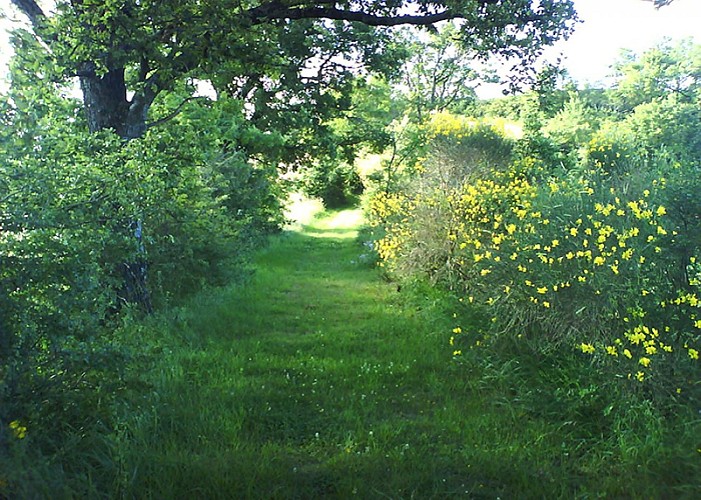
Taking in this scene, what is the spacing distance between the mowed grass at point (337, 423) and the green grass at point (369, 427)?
0.05ft

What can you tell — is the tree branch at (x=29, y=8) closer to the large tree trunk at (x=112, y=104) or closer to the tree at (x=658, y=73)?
the large tree trunk at (x=112, y=104)

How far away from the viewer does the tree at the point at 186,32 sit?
22.8ft

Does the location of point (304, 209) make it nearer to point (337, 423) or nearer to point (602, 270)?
point (602, 270)

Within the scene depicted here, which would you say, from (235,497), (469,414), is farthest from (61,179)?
(469,414)

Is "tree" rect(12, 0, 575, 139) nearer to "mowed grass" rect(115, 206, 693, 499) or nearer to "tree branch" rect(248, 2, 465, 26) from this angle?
"tree branch" rect(248, 2, 465, 26)

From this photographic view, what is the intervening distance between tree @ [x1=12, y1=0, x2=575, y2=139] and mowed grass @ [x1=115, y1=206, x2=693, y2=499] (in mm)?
3356

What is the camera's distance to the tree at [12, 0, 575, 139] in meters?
6.95

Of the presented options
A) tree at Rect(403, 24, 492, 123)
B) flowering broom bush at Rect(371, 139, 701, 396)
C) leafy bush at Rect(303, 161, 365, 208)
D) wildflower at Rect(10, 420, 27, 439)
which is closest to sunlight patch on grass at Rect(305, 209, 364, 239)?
leafy bush at Rect(303, 161, 365, 208)

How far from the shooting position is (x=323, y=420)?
5289 mm

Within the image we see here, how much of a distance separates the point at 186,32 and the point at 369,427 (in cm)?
486

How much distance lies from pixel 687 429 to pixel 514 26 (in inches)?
221

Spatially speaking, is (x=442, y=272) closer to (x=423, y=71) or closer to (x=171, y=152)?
(x=171, y=152)

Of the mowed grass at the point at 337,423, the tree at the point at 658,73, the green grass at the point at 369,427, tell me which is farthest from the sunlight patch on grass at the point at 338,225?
the tree at the point at 658,73

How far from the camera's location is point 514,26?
26.0ft
